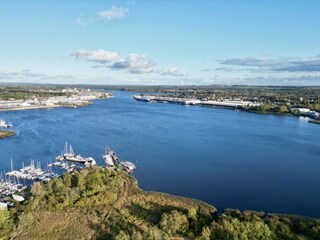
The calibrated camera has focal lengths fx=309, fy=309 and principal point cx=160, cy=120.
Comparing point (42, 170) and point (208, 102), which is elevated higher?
point (208, 102)

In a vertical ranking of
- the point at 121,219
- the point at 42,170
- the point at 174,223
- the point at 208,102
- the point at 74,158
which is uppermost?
the point at 208,102

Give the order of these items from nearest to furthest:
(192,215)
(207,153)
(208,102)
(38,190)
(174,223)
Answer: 1. (174,223)
2. (192,215)
3. (38,190)
4. (207,153)
5. (208,102)

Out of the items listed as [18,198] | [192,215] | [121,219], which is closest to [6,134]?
[18,198]

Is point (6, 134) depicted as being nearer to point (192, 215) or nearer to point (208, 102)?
point (192, 215)

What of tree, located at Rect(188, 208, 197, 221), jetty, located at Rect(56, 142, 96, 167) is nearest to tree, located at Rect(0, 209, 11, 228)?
tree, located at Rect(188, 208, 197, 221)

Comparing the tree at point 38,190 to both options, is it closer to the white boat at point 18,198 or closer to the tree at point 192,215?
the white boat at point 18,198

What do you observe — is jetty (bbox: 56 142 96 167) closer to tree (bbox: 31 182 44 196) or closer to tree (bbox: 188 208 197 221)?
tree (bbox: 31 182 44 196)

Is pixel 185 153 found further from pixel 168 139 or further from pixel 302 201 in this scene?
pixel 302 201
